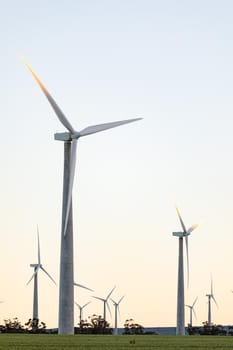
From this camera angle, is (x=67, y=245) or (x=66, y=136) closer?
(x=67, y=245)

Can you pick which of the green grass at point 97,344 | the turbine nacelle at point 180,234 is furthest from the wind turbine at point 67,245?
the turbine nacelle at point 180,234

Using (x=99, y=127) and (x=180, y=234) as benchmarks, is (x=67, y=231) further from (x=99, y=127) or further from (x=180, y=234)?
(x=180, y=234)

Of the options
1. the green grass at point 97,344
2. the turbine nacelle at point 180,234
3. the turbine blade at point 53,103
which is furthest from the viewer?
the turbine nacelle at point 180,234

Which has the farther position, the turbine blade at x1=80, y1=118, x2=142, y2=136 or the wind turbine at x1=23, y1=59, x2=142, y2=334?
the turbine blade at x1=80, y1=118, x2=142, y2=136

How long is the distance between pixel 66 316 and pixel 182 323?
150 ft

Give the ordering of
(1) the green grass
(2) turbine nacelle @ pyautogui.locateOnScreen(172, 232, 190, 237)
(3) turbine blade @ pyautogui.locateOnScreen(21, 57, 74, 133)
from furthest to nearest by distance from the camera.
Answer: (2) turbine nacelle @ pyautogui.locateOnScreen(172, 232, 190, 237) → (3) turbine blade @ pyautogui.locateOnScreen(21, 57, 74, 133) → (1) the green grass

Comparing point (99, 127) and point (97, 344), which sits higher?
point (99, 127)

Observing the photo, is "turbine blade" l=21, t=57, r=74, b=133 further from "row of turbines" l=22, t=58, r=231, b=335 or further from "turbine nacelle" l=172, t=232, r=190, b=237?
"turbine nacelle" l=172, t=232, r=190, b=237

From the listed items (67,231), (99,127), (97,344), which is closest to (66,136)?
(99,127)

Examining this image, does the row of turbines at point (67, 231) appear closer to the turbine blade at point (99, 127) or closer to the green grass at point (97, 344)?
the turbine blade at point (99, 127)

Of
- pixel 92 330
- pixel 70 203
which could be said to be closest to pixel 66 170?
pixel 70 203

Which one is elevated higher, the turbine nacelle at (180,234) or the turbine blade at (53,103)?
the turbine blade at (53,103)

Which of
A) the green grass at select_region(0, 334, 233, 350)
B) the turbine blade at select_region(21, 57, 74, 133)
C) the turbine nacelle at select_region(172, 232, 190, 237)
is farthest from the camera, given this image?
the turbine nacelle at select_region(172, 232, 190, 237)

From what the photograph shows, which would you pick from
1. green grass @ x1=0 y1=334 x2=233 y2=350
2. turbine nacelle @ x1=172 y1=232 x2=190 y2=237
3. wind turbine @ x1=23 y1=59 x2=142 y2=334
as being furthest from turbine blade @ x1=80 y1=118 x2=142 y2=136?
turbine nacelle @ x1=172 y1=232 x2=190 y2=237
